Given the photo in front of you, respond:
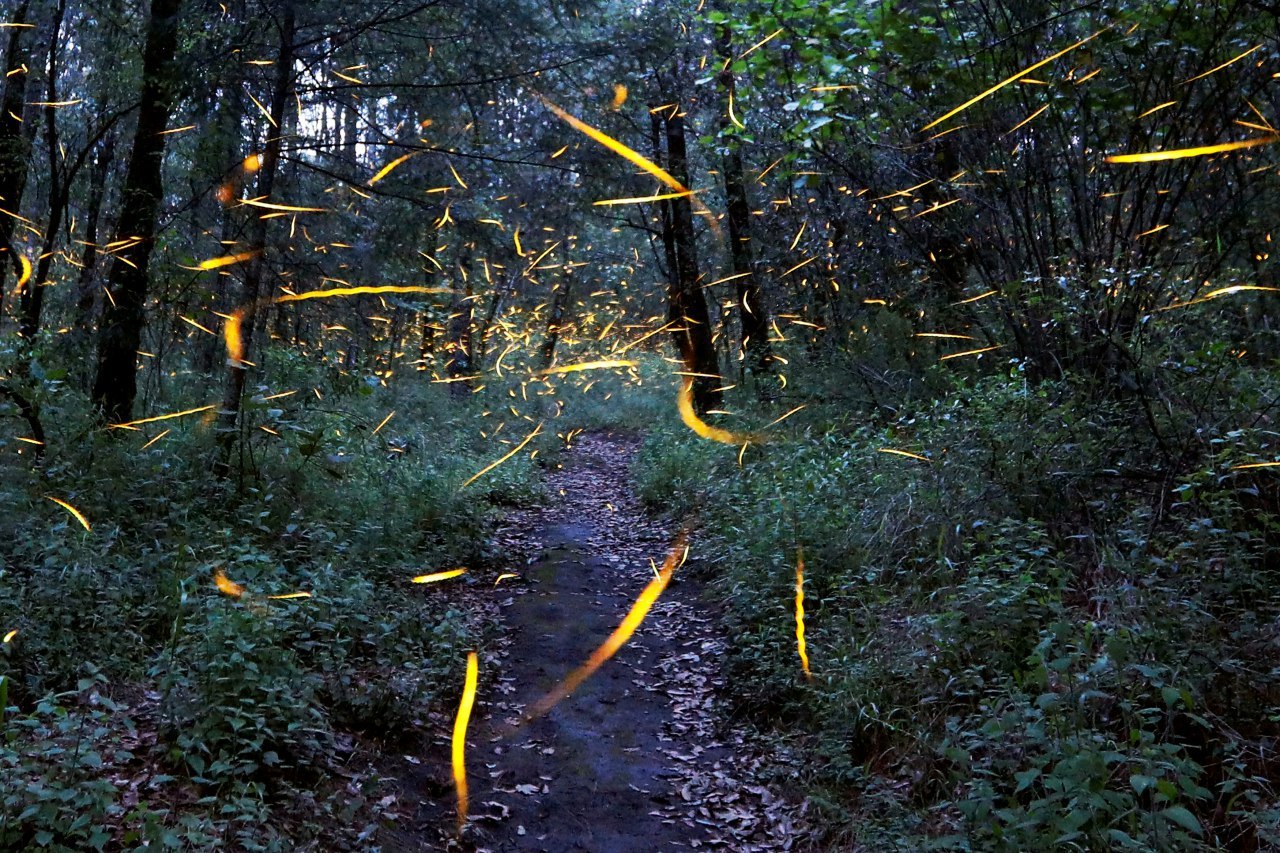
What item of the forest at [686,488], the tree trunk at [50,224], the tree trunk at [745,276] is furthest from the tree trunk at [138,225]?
the tree trunk at [745,276]

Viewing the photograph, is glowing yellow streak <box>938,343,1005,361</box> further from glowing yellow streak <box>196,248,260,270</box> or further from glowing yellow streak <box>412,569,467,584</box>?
glowing yellow streak <box>196,248,260,270</box>

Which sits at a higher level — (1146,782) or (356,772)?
(1146,782)

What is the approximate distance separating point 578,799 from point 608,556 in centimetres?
576

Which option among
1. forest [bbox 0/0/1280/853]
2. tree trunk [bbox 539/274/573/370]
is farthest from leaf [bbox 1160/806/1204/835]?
tree trunk [bbox 539/274/573/370]

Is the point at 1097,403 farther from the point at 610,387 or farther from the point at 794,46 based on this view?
the point at 610,387

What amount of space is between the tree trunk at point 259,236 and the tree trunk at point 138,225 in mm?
967

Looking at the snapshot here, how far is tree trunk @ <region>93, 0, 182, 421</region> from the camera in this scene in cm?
860

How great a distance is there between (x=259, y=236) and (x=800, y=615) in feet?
22.8

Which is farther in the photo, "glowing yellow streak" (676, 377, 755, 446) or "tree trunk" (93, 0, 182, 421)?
"glowing yellow streak" (676, 377, 755, 446)

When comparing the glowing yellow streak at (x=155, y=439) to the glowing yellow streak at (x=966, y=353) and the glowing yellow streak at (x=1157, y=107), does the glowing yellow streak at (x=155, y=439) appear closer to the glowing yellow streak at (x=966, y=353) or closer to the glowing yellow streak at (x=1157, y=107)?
the glowing yellow streak at (x=966, y=353)

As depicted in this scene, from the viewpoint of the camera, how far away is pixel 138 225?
8.65 meters

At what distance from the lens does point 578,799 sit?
18.5ft

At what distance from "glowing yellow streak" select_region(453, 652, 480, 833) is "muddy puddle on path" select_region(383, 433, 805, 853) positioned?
0.19ft

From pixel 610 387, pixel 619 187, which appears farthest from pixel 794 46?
pixel 610 387
